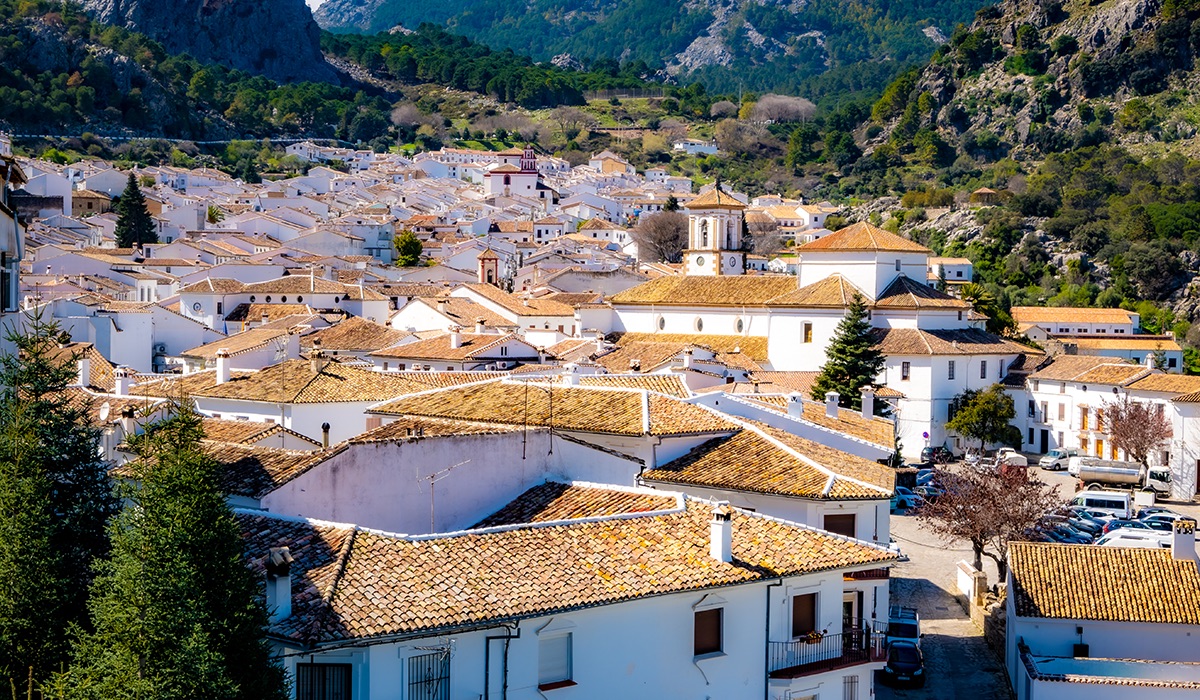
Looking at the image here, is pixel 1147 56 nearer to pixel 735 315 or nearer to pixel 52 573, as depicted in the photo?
pixel 735 315

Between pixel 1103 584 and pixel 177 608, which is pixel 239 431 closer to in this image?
pixel 177 608

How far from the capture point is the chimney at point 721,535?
1516cm

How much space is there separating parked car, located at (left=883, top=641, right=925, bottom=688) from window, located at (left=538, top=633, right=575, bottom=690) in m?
8.49

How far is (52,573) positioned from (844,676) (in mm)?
9294

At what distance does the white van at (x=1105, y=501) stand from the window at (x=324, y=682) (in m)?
26.6

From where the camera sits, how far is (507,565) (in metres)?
14.1

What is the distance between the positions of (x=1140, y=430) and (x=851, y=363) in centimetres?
884

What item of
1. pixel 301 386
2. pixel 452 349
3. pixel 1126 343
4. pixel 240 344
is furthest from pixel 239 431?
pixel 1126 343

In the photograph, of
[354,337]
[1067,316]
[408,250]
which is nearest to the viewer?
[354,337]

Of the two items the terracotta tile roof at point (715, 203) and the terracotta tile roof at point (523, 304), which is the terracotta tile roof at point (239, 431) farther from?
the terracotta tile roof at point (715, 203)

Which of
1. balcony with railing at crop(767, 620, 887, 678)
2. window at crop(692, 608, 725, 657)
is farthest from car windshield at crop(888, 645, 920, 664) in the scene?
window at crop(692, 608, 725, 657)

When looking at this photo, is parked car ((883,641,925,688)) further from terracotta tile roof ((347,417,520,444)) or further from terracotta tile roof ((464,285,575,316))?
terracotta tile roof ((464,285,575,316))

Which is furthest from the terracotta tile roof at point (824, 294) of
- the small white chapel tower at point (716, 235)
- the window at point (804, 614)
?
the window at point (804, 614)

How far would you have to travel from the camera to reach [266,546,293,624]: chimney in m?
11.9
